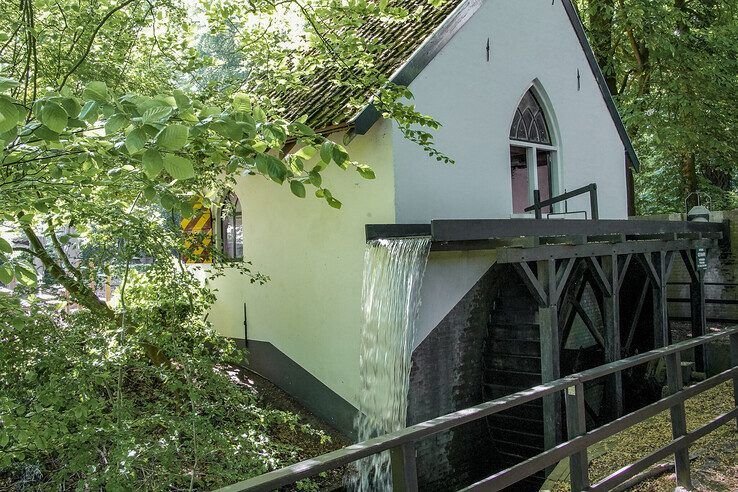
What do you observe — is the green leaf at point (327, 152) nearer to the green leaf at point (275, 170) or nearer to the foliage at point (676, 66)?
the green leaf at point (275, 170)

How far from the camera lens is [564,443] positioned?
2922mm

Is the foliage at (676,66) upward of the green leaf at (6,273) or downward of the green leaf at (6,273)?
upward

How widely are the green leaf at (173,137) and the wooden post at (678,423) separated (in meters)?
3.22

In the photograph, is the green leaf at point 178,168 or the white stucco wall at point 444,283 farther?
the white stucco wall at point 444,283

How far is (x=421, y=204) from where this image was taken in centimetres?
707

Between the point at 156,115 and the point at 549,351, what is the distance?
17.7 feet

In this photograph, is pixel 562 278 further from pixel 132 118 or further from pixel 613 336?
pixel 132 118

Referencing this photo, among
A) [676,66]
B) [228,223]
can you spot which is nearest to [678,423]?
[228,223]

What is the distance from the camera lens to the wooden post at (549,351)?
6402 millimetres

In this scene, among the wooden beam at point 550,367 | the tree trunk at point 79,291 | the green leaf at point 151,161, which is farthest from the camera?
the wooden beam at point 550,367

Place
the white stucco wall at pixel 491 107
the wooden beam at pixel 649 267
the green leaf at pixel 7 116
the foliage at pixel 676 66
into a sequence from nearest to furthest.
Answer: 1. the green leaf at pixel 7 116
2. the white stucco wall at pixel 491 107
3. the wooden beam at pixel 649 267
4. the foliage at pixel 676 66

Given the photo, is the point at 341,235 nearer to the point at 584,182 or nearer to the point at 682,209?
the point at 584,182

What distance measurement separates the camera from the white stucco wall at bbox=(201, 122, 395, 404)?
275 inches

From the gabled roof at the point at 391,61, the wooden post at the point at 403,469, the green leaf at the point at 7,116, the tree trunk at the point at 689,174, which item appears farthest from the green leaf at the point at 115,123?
the tree trunk at the point at 689,174
